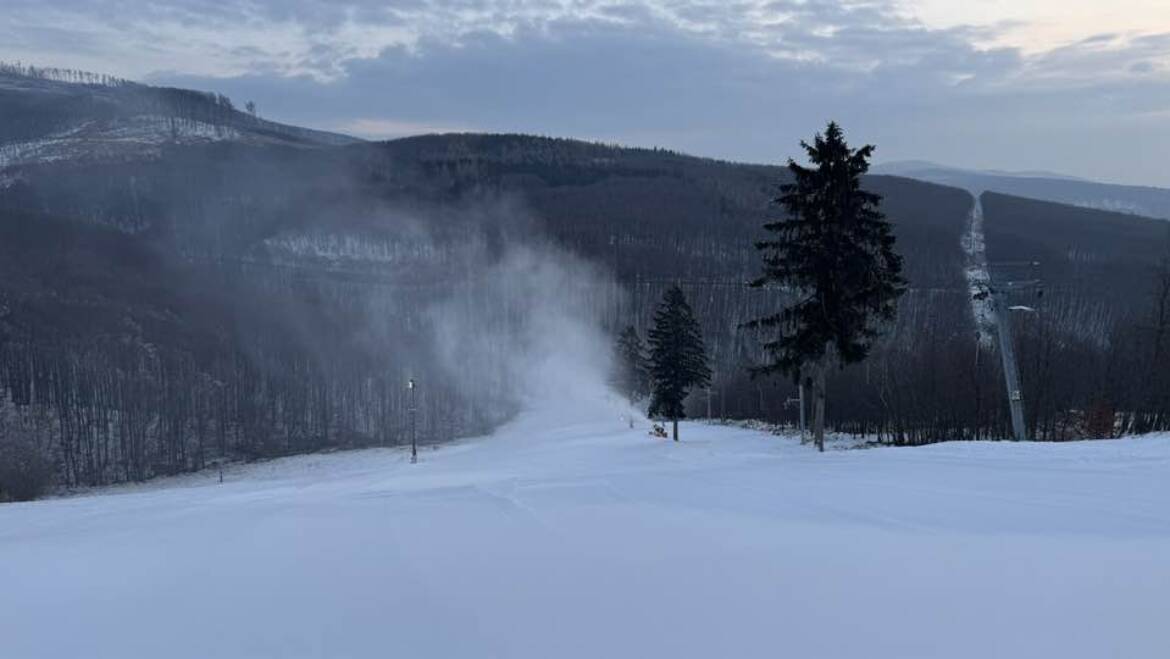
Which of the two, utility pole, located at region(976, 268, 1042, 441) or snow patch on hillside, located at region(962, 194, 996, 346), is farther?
snow patch on hillside, located at region(962, 194, 996, 346)

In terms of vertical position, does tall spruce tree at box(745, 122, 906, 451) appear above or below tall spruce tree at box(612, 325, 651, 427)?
above

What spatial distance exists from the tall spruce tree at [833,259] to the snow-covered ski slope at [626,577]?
14.7 meters

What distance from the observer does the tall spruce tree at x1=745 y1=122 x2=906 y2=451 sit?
2192cm

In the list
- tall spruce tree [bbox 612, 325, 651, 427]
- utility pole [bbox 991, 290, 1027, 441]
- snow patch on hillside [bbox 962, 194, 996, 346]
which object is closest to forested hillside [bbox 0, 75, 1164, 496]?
snow patch on hillside [bbox 962, 194, 996, 346]

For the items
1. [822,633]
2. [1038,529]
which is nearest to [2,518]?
[822,633]

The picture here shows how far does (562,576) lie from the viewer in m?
4.88

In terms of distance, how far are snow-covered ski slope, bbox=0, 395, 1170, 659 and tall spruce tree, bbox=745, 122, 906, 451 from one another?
14696 mm

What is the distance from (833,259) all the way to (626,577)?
1845cm

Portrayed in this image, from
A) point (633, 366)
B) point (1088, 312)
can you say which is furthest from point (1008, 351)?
point (1088, 312)

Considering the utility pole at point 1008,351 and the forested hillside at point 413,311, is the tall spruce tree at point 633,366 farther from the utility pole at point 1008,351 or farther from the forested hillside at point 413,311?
the utility pole at point 1008,351

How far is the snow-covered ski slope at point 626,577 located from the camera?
3986 mm

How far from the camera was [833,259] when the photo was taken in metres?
21.8

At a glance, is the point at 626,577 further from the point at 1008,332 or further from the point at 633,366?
the point at 633,366

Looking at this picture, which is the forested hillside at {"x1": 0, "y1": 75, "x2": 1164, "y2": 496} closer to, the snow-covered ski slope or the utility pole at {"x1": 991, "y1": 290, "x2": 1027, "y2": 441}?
the utility pole at {"x1": 991, "y1": 290, "x2": 1027, "y2": 441}
